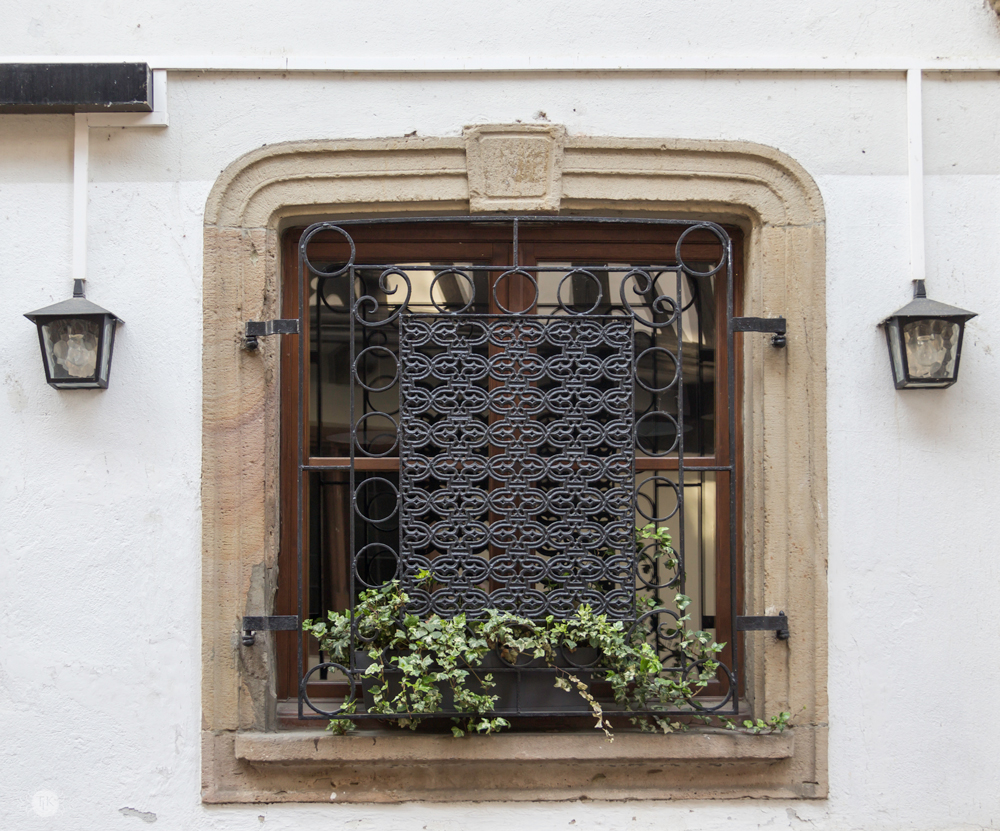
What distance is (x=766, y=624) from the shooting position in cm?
267

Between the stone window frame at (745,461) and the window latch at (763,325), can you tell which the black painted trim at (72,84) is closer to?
the stone window frame at (745,461)

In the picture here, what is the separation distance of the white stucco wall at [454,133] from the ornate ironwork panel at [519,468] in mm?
732

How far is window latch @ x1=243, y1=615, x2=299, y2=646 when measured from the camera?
2664mm

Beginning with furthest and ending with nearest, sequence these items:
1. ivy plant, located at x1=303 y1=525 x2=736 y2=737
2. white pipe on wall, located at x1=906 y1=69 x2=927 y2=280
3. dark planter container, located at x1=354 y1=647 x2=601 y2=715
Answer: white pipe on wall, located at x1=906 y1=69 x2=927 y2=280 < dark planter container, located at x1=354 y1=647 x2=601 y2=715 < ivy plant, located at x1=303 y1=525 x2=736 y2=737

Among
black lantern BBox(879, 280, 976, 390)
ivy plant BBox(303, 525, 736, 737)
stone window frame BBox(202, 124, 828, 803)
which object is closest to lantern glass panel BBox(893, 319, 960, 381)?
black lantern BBox(879, 280, 976, 390)

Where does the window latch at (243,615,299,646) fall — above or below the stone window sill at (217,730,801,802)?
above

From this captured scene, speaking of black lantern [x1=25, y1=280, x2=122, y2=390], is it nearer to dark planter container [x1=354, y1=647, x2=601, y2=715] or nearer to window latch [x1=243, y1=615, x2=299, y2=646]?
window latch [x1=243, y1=615, x2=299, y2=646]

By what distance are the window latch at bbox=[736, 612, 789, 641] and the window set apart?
0.22ft

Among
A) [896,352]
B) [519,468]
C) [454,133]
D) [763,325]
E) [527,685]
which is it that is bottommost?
[527,685]

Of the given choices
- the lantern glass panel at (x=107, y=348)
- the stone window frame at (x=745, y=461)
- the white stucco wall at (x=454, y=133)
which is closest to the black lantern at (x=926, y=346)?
the white stucco wall at (x=454, y=133)

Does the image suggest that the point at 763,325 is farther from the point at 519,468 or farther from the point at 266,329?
the point at 266,329

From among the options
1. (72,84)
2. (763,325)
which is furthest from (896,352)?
(72,84)

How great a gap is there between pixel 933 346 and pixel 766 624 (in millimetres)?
1111

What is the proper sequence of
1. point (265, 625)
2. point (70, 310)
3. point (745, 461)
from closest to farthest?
point (70, 310), point (265, 625), point (745, 461)
